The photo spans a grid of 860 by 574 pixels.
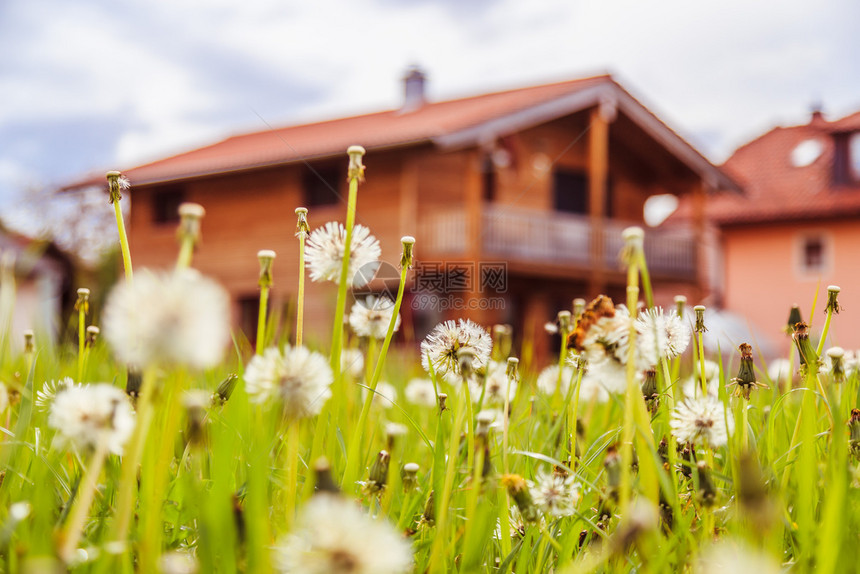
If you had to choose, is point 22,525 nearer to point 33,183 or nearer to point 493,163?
point 493,163

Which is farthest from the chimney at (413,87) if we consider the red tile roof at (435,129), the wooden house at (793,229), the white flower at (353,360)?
the white flower at (353,360)

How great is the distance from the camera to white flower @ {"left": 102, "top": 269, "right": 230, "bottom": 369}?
583mm

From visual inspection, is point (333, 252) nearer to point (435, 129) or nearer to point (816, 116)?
point (435, 129)

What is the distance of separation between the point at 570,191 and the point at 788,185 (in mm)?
9928

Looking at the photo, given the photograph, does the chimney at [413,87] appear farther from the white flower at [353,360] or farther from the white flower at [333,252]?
the white flower at [333,252]

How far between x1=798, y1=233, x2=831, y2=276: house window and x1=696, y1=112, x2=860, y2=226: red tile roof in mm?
800

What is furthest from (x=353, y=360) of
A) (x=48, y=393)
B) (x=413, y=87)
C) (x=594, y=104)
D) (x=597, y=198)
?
(x=413, y=87)

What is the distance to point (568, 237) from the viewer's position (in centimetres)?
1532

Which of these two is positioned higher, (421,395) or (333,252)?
(333,252)

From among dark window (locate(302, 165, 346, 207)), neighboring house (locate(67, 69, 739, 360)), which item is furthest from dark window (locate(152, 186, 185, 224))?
dark window (locate(302, 165, 346, 207))

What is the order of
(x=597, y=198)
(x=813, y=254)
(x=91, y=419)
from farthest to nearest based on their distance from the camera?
(x=813, y=254), (x=597, y=198), (x=91, y=419)

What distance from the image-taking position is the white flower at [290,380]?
76 centimetres

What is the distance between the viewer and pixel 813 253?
22719 millimetres

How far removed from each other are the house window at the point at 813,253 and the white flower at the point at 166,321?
968 inches
